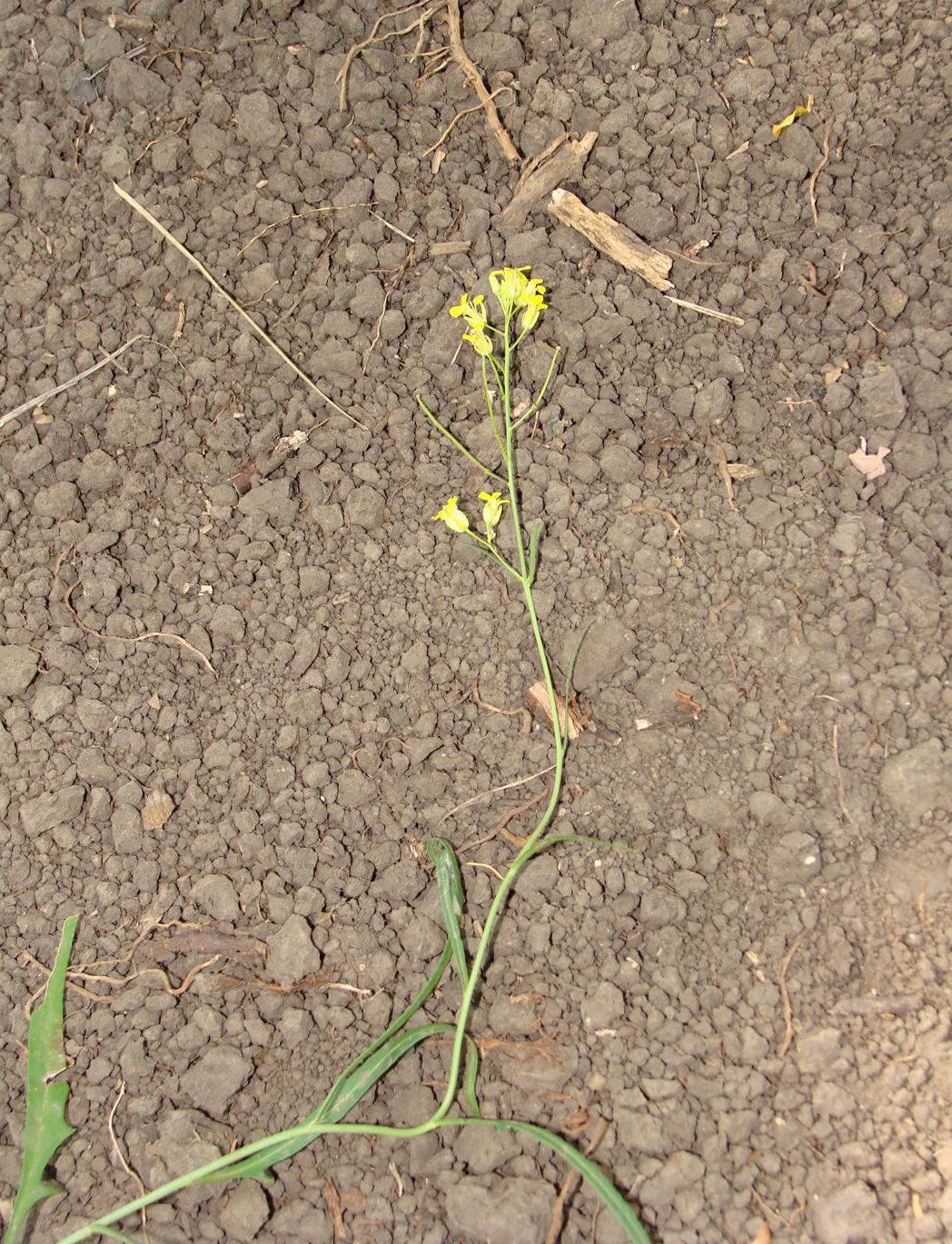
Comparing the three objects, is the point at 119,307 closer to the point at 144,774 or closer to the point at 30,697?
the point at 30,697

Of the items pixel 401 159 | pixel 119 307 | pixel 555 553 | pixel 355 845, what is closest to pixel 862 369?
pixel 555 553

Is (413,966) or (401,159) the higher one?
(401,159)

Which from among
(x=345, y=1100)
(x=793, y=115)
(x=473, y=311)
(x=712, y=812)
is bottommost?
(x=345, y=1100)

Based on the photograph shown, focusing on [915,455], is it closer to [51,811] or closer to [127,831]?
[127,831]

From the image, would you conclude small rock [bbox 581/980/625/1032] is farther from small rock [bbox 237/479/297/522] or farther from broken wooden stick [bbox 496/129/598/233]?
broken wooden stick [bbox 496/129/598/233]

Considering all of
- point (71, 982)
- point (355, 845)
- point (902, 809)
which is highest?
point (902, 809)

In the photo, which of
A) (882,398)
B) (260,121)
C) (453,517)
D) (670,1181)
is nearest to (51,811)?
(453,517)

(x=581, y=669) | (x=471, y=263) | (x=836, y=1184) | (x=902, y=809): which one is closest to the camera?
(x=836, y=1184)
